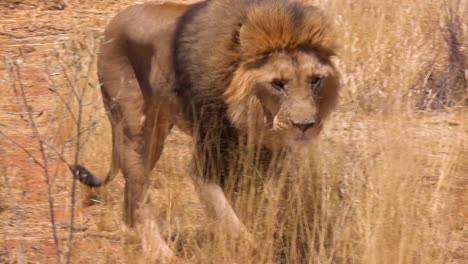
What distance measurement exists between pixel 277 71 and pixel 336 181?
2.57 ft

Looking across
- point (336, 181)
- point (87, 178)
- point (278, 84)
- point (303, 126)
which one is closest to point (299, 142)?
point (303, 126)

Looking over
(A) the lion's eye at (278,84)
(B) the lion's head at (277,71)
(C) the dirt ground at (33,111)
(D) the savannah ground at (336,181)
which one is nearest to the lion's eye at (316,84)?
(B) the lion's head at (277,71)

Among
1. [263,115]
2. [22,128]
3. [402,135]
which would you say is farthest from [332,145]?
[22,128]

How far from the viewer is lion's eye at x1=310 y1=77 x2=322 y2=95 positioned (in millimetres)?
4129

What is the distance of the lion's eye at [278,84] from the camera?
407 centimetres

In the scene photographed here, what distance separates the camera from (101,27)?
877 cm

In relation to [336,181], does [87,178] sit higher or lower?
lower

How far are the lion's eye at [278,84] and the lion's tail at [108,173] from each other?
3.49 feet

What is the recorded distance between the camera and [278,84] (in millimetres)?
4090

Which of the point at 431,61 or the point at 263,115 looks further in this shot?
the point at 431,61

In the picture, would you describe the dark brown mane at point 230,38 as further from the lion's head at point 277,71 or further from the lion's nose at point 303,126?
the lion's nose at point 303,126

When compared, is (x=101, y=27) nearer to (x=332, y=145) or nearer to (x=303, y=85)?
(x=332, y=145)

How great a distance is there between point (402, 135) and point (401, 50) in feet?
8.27

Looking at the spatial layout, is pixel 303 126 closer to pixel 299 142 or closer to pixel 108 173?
pixel 299 142
